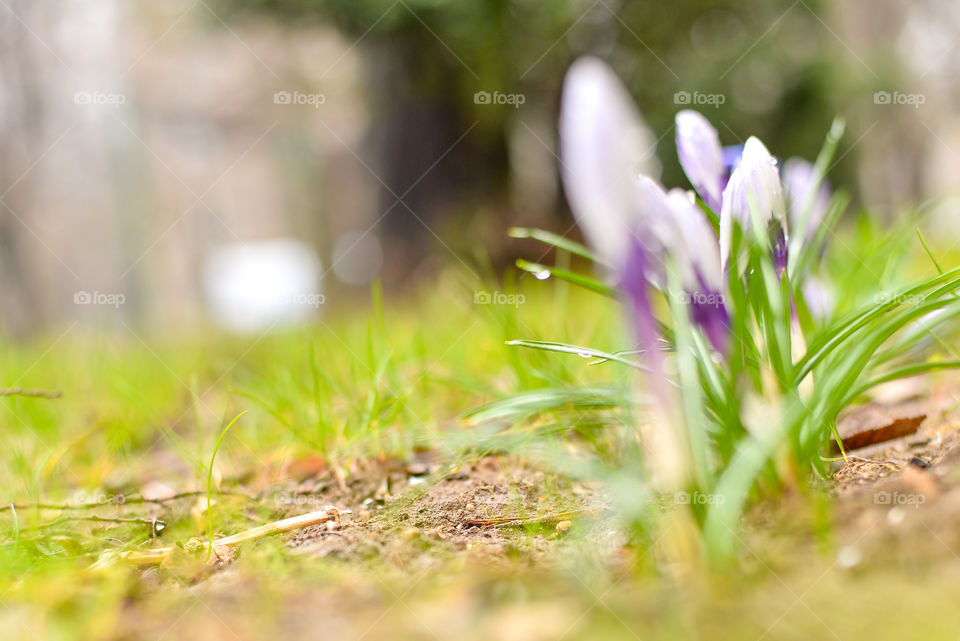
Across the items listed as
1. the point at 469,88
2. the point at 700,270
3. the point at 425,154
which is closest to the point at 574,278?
the point at 700,270

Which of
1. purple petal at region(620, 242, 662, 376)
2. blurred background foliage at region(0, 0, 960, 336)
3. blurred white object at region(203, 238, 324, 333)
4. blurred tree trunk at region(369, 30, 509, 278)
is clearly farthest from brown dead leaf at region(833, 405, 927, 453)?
blurred white object at region(203, 238, 324, 333)

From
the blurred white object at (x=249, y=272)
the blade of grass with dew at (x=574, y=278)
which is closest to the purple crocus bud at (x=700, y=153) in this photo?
the blade of grass with dew at (x=574, y=278)

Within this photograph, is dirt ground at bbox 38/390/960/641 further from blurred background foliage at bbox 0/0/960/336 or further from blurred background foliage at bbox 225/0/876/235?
blurred background foliage at bbox 225/0/876/235

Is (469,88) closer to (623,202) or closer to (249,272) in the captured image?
(623,202)

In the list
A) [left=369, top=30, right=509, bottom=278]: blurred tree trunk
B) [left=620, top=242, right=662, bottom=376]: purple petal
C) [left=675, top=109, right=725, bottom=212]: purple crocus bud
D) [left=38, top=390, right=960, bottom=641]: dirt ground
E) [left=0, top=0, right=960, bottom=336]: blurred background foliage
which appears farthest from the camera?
[left=369, top=30, right=509, bottom=278]: blurred tree trunk

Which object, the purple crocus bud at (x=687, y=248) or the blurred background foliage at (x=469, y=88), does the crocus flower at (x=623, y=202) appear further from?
the blurred background foliage at (x=469, y=88)

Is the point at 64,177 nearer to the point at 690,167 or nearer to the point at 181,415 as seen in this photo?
the point at 181,415

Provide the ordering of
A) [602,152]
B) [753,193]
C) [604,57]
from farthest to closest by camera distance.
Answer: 1. [604,57]
2. [753,193]
3. [602,152]
